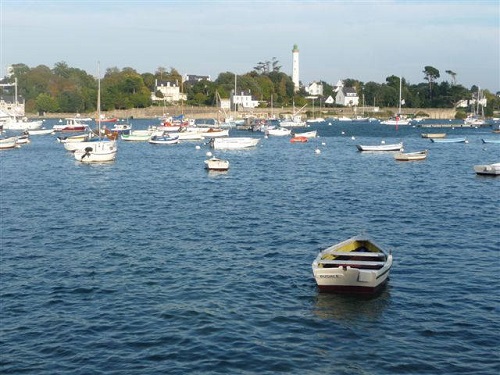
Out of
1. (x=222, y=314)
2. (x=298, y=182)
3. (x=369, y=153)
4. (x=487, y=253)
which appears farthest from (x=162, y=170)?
(x=222, y=314)

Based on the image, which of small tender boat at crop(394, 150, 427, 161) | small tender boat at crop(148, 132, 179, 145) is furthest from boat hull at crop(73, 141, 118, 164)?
small tender boat at crop(394, 150, 427, 161)

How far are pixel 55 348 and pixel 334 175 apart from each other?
50412 mm

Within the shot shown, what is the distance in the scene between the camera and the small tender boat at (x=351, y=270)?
26078 millimetres

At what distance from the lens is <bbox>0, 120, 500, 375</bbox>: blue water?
2075 cm

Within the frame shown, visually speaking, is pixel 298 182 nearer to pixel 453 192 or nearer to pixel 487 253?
pixel 453 192

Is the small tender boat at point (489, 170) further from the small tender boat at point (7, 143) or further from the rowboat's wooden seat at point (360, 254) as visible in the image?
the small tender boat at point (7, 143)

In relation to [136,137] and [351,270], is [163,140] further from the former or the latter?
[351,270]

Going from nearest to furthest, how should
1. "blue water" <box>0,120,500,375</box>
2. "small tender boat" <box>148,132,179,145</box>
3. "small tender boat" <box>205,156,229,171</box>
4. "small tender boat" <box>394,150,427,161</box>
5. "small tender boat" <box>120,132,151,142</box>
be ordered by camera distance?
"blue water" <box>0,120,500,375</box> < "small tender boat" <box>205,156,229,171</box> < "small tender boat" <box>394,150,427,161</box> < "small tender boat" <box>148,132,179,145</box> < "small tender boat" <box>120,132,151,142</box>

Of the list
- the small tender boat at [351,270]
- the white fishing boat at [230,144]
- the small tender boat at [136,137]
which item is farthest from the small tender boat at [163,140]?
the small tender boat at [351,270]

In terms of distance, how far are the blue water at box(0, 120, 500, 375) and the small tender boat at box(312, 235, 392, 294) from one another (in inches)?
21.8

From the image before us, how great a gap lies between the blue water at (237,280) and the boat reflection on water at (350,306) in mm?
75

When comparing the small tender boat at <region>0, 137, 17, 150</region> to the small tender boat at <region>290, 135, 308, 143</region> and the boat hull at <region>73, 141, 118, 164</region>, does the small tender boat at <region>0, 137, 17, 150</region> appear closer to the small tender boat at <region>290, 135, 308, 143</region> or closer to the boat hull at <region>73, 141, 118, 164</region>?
the boat hull at <region>73, 141, 118, 164</region>

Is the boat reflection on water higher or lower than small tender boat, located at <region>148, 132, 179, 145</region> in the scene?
lower

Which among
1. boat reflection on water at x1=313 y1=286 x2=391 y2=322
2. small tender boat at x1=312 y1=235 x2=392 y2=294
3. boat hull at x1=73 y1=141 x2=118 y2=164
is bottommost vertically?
boat reflection on water at x1=313 y1=286 x2=391 y2=322
